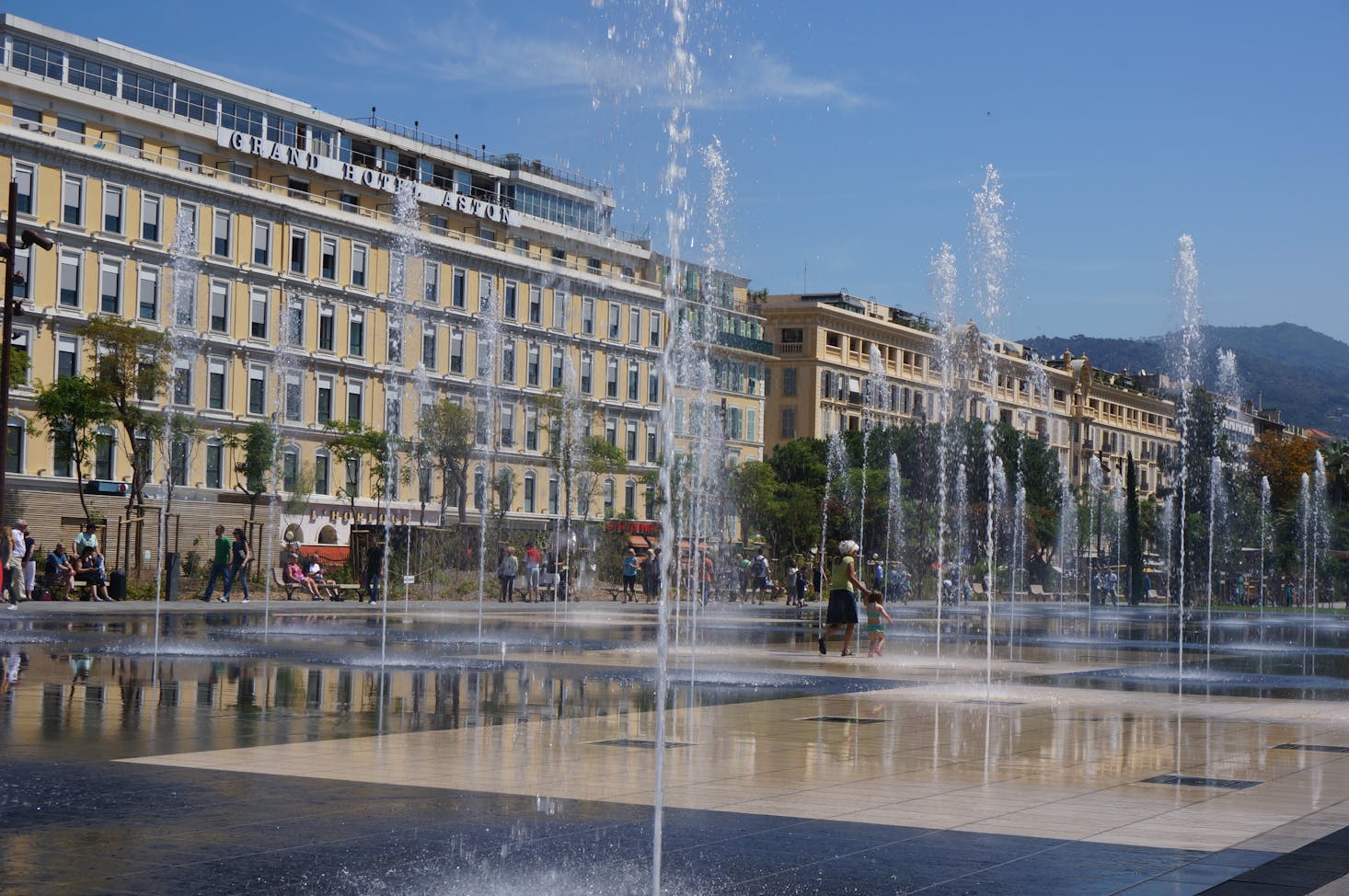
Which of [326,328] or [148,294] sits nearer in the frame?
[148,294]

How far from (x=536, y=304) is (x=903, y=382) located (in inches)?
1497

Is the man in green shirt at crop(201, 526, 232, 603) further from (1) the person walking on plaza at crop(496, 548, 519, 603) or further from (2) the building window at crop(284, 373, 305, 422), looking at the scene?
(2) the building window at crop(284, 373, 305, 422)

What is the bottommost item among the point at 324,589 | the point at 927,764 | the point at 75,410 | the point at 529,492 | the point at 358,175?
the point at 324,589

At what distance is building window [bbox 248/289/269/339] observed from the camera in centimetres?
6619

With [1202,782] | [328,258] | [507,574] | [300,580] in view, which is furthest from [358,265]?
[1202,782]

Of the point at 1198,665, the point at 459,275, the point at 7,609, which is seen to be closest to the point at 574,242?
the point at 459,275

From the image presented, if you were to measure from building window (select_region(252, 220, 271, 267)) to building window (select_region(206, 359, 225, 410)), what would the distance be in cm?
430

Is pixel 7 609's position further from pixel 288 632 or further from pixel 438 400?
pixel 438 400

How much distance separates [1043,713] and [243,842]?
8.78 metres

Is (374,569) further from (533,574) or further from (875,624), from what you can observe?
(875,624)

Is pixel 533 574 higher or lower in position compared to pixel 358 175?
lower

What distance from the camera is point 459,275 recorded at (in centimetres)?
7625

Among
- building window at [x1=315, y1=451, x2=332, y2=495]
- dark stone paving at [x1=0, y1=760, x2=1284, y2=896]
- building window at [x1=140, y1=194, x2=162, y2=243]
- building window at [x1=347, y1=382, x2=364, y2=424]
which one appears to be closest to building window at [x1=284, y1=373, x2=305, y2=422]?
building window at [x1=315, y1=451, x2=332, y2=495]

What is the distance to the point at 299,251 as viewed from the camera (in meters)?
68.0
